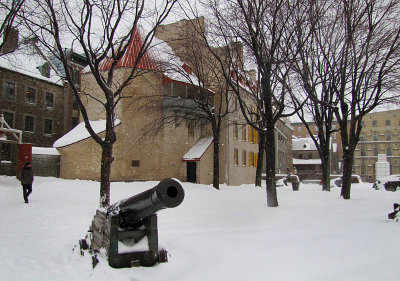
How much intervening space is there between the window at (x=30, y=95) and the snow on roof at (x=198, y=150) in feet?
49.1

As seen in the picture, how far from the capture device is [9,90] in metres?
27.4

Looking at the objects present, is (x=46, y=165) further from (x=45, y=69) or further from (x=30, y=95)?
(x=45, y=69)

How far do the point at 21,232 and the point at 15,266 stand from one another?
2.92 meters

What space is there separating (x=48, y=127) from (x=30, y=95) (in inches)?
132

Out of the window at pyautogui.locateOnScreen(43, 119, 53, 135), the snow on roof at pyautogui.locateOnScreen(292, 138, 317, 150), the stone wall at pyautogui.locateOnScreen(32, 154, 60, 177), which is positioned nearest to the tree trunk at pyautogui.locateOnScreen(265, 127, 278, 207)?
the stone wall at pyautogui.locateOnScreen(32, 154, 60, 177)

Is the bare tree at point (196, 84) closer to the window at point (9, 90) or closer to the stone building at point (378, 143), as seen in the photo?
the window at point (9, 90)

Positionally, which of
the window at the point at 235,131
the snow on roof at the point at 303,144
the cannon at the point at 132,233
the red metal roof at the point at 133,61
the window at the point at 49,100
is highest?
the red metal roof at the point at 133,61

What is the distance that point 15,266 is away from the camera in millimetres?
5234

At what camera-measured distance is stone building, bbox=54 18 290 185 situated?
22.9 m

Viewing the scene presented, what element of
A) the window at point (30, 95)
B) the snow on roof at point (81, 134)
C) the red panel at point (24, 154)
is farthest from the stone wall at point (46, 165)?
the window at point (30, 95)

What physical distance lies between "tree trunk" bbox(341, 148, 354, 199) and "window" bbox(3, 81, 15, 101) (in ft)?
85.6

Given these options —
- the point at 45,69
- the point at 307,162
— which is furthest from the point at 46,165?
the point at 307,162

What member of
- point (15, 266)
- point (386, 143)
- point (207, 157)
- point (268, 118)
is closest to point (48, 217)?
point (15, 266)

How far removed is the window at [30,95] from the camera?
2903cm
